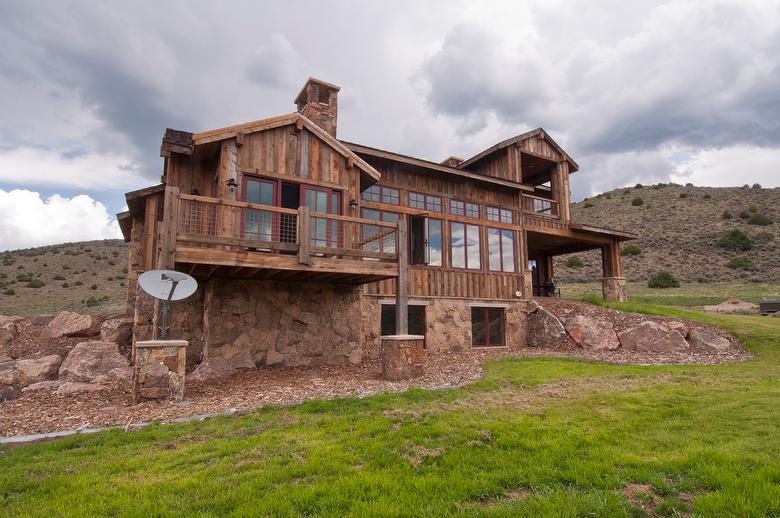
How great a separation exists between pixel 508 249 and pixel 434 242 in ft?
10.8

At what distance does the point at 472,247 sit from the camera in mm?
15930

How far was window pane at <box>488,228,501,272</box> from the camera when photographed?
1625 cm

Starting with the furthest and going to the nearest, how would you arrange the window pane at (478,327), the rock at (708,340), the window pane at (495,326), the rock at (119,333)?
the window pane at (495,326) → the window pane at (478,327) → the rock at (708,340) → the rock at (119,333)

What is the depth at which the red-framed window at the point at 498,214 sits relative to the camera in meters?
16.6

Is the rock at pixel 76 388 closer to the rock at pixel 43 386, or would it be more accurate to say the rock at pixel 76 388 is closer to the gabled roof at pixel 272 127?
the rock at pixel 43 386

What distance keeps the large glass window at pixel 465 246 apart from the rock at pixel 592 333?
145 inches

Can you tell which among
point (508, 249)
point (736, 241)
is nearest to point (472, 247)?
point (508, 249)

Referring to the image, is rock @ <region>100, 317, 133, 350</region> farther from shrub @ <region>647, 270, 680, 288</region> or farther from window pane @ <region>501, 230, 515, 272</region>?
shrub @ <region>647, 270, 680, 288</region>

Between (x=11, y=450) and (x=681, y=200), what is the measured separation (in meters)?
60.2

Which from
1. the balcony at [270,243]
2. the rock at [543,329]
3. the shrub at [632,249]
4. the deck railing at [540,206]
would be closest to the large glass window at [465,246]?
the rock at [543,329]

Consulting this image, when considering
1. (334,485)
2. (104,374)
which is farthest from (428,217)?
(334,485)

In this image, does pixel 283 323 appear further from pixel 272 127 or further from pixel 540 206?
pixel 540 206

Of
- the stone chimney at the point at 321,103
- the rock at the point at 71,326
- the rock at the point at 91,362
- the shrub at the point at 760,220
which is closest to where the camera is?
the rock at the point at 91,362

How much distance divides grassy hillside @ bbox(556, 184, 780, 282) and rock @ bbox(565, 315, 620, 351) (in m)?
24.2
